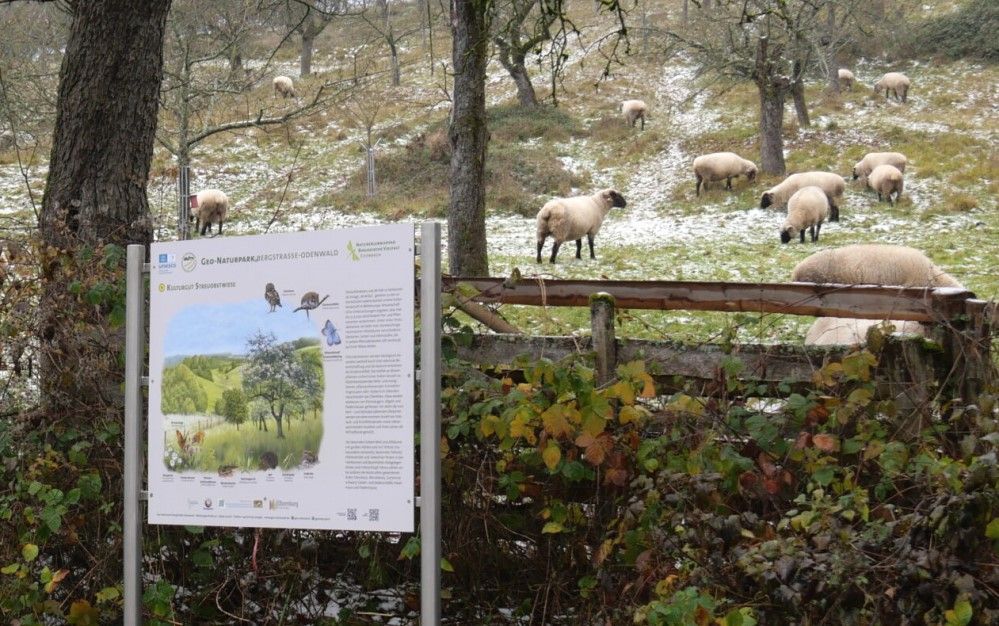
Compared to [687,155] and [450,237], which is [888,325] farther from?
[687,155]

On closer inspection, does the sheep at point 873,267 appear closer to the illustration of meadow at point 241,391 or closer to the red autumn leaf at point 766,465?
the red autumn leaf at point 766,465

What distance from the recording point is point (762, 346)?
460 centimetres

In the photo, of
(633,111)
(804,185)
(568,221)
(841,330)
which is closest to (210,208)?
(568,221)

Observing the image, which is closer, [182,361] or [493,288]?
[182,361]

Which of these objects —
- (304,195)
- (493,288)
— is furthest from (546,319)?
(304,195)

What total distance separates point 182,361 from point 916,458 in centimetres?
302

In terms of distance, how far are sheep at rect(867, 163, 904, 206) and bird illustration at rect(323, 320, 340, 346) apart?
69.5 feet

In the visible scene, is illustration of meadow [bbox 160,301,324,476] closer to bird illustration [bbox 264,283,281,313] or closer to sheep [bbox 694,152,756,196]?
bird illustration [bbox 264,283,281,313]

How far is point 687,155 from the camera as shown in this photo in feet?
97.2

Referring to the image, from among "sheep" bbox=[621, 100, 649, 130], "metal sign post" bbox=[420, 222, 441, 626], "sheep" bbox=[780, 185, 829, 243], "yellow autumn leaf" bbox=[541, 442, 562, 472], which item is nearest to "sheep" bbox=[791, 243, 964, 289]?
"sheep" bbox=[780, 185, 829, 243]

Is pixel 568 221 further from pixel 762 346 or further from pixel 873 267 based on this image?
pixel 762 346

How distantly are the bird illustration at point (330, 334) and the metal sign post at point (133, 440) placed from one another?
3.51 ft

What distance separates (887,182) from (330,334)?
21.3 metres

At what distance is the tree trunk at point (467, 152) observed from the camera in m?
11.5
